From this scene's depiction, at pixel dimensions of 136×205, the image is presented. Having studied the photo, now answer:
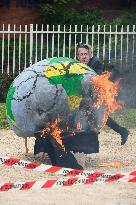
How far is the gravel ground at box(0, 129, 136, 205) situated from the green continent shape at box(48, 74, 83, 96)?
1090mm

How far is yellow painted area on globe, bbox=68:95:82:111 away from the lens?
8.38 meters

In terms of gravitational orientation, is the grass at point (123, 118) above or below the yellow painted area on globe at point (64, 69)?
below

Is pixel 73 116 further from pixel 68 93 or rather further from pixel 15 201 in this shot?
pixel 15 201

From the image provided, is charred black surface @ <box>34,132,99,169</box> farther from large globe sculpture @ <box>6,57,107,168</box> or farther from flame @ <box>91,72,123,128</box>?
flame @ <box>91,72,123,128</box>

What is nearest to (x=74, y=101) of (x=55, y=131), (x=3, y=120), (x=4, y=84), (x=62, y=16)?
(x=55, y=131)

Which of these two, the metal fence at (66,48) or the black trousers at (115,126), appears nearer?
the black trousers at (115,126)

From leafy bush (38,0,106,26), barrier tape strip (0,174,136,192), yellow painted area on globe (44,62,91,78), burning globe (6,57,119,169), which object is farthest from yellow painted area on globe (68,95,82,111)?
leafy bush (38,0,106,26)

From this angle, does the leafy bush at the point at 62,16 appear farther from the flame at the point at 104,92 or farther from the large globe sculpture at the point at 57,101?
the large globe sculpture at the point at 57,101

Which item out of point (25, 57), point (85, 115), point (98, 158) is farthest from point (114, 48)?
point (85, 115)

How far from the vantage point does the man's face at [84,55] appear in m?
9.38

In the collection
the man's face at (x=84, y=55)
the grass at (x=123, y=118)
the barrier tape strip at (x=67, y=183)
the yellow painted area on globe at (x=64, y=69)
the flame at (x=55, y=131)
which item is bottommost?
the grass at (x=123, y=118)

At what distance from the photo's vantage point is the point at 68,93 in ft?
27.6

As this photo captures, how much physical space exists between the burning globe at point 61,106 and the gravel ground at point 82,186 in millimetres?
451

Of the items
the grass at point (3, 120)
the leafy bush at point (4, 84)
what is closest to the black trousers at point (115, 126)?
the grass at point (3, 120)
